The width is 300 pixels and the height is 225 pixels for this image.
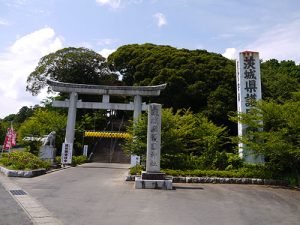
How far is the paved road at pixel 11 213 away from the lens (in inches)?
242

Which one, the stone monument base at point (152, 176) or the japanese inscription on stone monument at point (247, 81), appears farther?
the japanese inscription on stone monument at point (247, 81)

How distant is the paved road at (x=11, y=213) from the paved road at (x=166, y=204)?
73 cm

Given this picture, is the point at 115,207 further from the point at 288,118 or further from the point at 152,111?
the point at 288,118

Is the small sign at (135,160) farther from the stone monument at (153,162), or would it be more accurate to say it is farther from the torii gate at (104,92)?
the stone monument at (153,162)

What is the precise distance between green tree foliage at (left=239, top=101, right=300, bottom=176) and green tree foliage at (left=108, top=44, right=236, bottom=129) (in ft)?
42.8

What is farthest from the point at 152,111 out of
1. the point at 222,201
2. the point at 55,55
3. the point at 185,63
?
the point at 55,55

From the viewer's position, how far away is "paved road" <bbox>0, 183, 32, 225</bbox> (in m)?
6.14

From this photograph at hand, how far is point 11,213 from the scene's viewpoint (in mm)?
6801

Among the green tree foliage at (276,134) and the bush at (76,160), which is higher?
the green tree foliage at (276,134)

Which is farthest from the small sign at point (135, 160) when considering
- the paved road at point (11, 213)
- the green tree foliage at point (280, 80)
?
the green tree foliage at point (280, 80)

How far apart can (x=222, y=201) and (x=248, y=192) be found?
8.27ft

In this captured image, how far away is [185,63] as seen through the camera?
3319 centimetres

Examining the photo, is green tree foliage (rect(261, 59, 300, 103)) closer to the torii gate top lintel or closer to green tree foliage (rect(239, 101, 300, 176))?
the torii gate top lintel

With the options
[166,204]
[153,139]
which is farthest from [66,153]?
[166,204]
